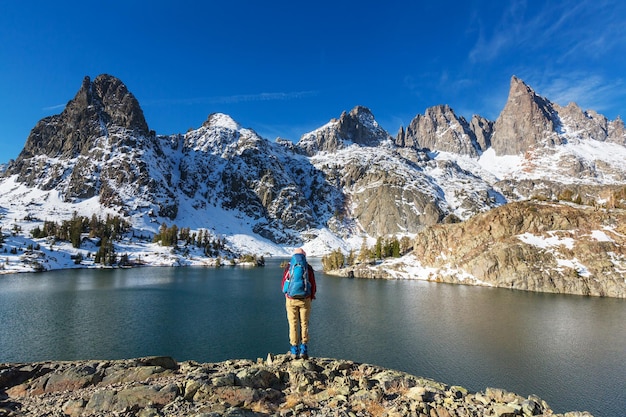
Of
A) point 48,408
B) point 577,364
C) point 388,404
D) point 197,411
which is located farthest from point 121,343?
point 577,364

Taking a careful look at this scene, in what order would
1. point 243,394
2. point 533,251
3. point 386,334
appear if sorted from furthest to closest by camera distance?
point 533,251, point 386,334, point 243,394

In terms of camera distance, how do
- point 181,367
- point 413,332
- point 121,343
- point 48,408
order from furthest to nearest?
point 413,332, point 121,343, point 181,367, point 48,408

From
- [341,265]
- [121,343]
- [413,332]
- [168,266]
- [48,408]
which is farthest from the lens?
[168,266]

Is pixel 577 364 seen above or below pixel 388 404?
below

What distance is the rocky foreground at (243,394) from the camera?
12672 millimetres

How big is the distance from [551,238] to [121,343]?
109331 mm

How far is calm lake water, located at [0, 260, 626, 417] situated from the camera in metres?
31.2

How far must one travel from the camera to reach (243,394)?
13094mm

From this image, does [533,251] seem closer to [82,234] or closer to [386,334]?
[386,334]

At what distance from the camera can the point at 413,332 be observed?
45.7 metres

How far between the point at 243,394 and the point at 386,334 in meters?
35.1

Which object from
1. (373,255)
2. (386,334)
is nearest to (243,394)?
(386,334)

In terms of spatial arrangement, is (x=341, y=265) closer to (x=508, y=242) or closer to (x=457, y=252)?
(x=457, y=252)

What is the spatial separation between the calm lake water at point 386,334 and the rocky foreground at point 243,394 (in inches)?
662
